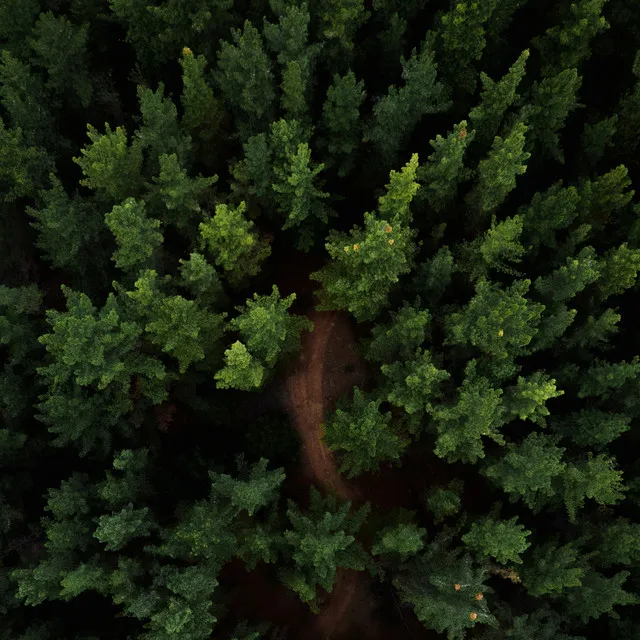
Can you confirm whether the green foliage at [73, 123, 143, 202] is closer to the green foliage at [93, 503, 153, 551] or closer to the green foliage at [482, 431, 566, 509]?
the green foliage at [93, 503, 153, 551]

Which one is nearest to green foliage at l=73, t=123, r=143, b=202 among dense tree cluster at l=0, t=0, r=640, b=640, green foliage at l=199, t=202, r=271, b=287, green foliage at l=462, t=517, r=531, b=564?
dense tree cluster at l=0, t=0, r=640, b=640

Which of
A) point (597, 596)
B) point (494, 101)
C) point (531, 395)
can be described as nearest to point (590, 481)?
point (531, 395)

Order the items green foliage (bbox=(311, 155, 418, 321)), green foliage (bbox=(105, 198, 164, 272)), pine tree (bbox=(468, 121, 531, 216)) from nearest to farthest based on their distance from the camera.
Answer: green foliage (bbox=(105, 198, 164, 272)) < pine tree (bbox=(468, 121, 531, 216)) < green foliage (bbox=(311, 155, 418, 321))

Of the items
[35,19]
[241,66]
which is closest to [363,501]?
[241,66]

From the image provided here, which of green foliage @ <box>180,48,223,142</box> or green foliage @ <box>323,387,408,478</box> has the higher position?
green foliage @ <box>180,48,223,142</box>

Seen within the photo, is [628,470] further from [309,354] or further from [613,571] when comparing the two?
[309,354]
